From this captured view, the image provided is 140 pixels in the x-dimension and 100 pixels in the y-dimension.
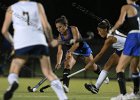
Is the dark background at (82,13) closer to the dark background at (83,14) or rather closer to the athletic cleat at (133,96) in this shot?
the dark background at (83,14)

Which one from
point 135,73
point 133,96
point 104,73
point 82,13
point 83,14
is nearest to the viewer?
point 133,96

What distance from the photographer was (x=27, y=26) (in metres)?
8.73

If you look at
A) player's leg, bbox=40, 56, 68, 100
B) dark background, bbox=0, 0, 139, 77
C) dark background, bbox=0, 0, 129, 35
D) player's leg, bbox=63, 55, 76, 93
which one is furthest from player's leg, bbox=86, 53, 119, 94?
dark background, bbox=0, 0, 129, 35

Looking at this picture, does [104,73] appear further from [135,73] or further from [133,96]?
[133,96]

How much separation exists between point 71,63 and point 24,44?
14.1 ft

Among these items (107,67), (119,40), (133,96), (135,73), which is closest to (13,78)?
(133,96)

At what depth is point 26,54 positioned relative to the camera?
8758 millimetres

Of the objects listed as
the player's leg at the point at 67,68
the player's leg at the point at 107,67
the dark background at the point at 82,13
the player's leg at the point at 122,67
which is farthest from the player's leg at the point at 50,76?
the dark background at the point at 82,13

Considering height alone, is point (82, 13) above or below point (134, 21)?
below

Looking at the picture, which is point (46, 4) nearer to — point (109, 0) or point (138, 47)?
point (109, 0)

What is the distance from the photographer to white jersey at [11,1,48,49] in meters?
8.69

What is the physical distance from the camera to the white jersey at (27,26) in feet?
28.5

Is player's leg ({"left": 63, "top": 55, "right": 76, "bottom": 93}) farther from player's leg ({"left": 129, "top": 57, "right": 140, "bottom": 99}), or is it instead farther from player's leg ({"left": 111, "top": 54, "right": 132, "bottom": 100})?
player's leg ({"left": 111, "top": 54, "right": 132, "bottom": 100})

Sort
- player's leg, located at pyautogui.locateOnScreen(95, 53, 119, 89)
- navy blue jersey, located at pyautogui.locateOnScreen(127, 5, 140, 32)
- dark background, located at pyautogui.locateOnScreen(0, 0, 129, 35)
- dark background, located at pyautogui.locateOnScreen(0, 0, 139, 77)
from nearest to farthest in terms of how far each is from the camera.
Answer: navy blue jersey, located at pyautogui.locateOnScreen(127, 5, 140, 32) → player's leg, located at pyautogui.locateOnScreen(95, 53, 119, 89) → dark background, located at pyautogui.locateOnScreen(0, 0, 139, 77) → dark background, located at pyautogui.locateOnScreen(0, 0, 129, 35)
